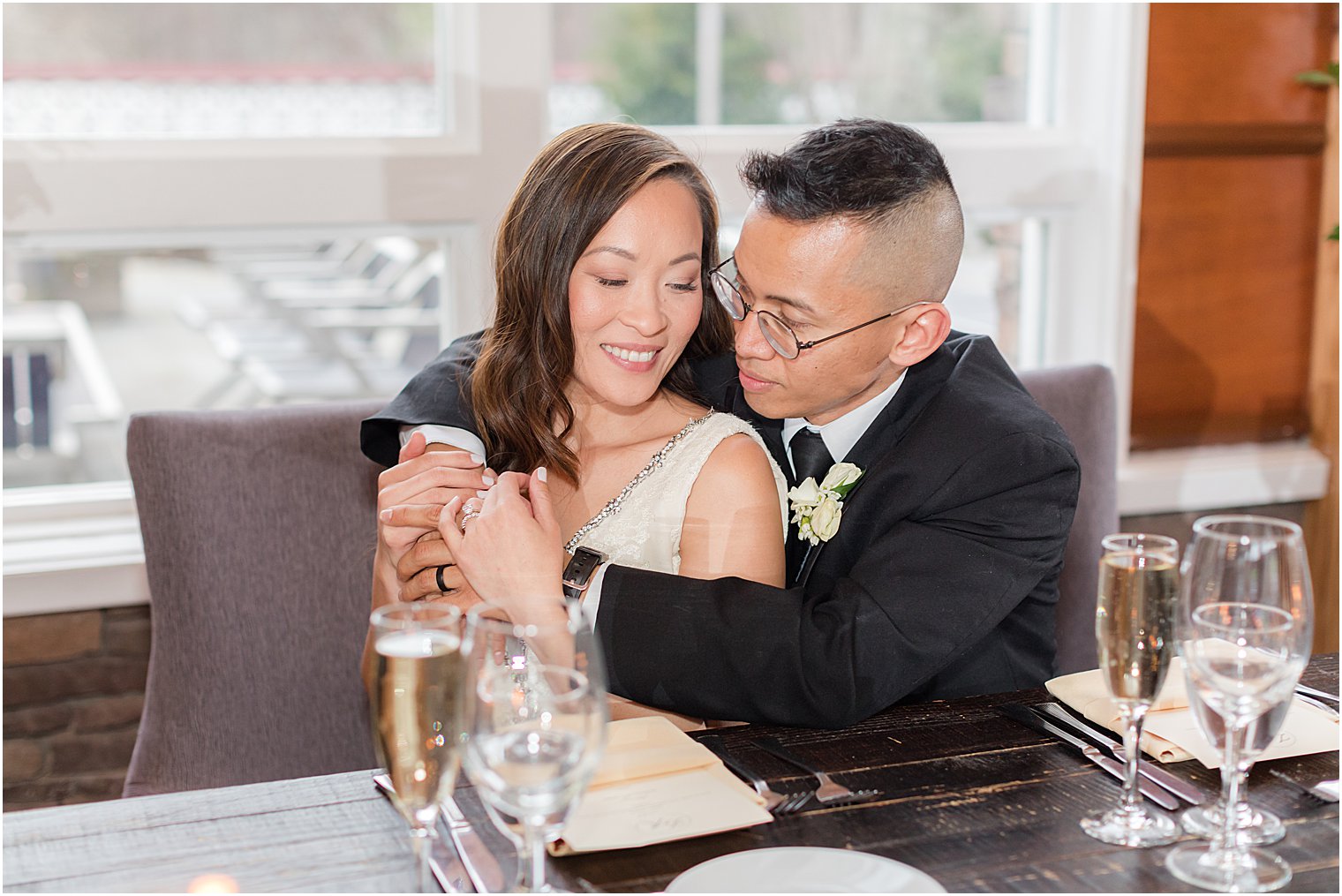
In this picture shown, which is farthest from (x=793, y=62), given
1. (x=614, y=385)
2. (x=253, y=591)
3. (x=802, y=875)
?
(x=802, y=875)

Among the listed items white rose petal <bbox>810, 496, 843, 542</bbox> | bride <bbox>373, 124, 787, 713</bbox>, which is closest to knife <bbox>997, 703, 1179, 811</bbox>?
white rose petal <bbox>810, 496, 843, 542</bbox>

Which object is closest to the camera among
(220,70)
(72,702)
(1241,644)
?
(1241,644)

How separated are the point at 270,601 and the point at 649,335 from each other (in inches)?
30.2

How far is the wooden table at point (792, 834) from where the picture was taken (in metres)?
1.09

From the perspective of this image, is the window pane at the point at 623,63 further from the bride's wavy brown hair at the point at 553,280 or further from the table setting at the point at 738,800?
the table setting at the point at 738,800

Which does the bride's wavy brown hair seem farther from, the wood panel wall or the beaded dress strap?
the wood panel wall

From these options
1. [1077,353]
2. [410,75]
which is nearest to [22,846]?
[410,75]

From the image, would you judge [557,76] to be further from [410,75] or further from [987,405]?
[987,405]

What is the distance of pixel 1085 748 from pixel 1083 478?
1.15 m

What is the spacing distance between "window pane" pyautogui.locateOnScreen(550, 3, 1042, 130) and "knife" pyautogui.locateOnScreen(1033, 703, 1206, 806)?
1794 mm

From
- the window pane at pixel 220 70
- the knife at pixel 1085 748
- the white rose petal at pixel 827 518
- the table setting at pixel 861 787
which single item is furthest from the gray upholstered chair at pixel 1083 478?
the window pane at pixel 220 70

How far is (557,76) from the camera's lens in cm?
285

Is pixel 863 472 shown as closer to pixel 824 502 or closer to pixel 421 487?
pixel 824 502

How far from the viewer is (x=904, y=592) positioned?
1.56 m
